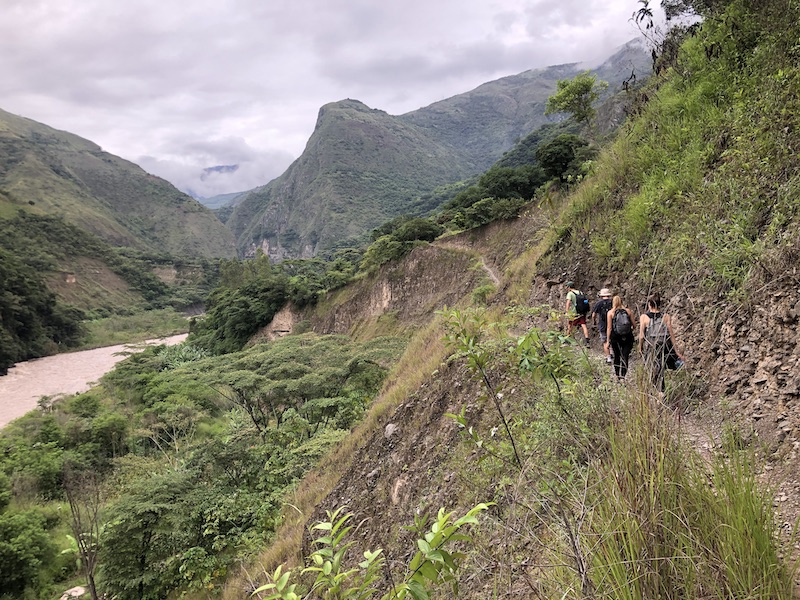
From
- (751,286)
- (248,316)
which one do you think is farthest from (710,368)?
(248,316)

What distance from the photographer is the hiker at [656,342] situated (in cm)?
195

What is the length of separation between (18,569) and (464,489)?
16.0 metres

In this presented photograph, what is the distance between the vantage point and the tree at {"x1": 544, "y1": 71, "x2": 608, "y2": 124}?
Answer: 85.8ft

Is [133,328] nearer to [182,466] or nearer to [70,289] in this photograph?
[70,289]

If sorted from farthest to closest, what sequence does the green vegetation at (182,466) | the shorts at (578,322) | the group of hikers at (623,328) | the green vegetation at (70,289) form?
the green vegetation at (70,289) < the green vegetation at (182,466) < the shorts at (578,322) < the group of hikers at (623,328)

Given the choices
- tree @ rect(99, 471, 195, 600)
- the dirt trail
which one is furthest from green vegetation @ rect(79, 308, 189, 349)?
tree @ rect(99, 471, 195, 600)

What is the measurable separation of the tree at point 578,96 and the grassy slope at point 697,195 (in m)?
21.1

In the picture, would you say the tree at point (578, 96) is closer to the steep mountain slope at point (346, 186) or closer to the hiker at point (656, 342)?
the hiker at point (656, 342)

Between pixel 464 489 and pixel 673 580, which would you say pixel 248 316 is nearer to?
pixel 464 489

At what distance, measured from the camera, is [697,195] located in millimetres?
5176

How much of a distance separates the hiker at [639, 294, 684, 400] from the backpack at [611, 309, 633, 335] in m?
0.36

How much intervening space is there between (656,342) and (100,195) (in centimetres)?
18995

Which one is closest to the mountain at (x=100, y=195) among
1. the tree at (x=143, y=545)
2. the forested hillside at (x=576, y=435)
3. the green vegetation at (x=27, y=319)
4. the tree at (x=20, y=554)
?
the green vegetation at (x=27, y=319)

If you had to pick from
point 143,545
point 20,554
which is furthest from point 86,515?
point 143,545
